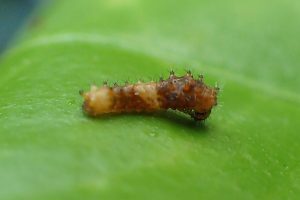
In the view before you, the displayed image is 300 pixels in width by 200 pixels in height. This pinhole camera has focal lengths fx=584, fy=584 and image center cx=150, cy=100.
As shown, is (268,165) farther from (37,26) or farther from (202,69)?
(37,26)

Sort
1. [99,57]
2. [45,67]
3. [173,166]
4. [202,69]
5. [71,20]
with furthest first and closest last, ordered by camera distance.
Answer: [71,20]
[202,69]
[99,57]
[45,67]
[173,166]

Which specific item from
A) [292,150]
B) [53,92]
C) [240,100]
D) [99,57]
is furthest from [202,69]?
[53,92]

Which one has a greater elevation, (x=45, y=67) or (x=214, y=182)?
(x=45, y=67)

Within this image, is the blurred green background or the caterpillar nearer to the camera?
the blurred green background
